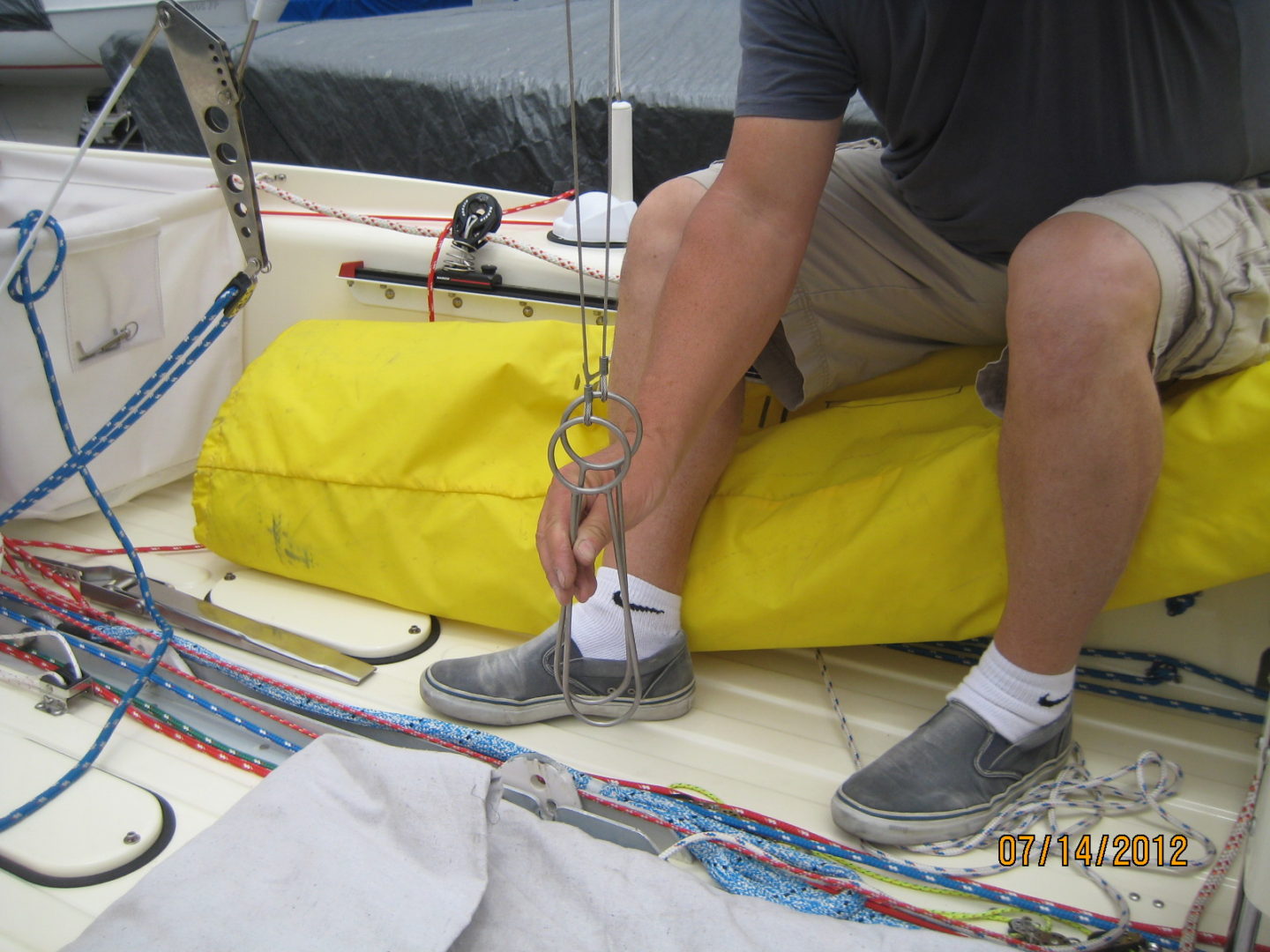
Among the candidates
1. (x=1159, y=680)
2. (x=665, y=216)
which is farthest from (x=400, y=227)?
(x=1159, y=680)

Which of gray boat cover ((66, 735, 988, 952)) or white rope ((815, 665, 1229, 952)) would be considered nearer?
gray boat cover ((66, 735, 988, 952))

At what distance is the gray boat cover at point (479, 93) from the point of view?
7.55ft

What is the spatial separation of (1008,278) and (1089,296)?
0.14 meters

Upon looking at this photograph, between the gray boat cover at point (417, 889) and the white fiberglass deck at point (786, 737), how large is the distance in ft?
0.53

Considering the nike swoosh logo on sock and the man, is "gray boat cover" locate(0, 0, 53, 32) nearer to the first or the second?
the man

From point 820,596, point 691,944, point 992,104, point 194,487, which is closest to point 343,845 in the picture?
point 691,944

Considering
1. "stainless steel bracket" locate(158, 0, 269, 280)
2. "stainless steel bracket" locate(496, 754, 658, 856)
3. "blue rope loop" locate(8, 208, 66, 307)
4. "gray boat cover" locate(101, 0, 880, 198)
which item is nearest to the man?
"stainless steel bracket" locate(496, 754, 658, 856)

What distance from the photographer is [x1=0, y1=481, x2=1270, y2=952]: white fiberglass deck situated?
32.1 inches

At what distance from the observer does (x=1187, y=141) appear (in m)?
0.82

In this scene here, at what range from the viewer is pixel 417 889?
0.69m

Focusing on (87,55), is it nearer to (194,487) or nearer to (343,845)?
(194,487)

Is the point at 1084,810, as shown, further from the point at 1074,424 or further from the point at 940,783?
the point at 1074,424

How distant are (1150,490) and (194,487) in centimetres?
110

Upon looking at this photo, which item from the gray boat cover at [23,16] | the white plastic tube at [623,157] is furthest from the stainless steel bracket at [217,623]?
the gray boat cover at [23,16]
